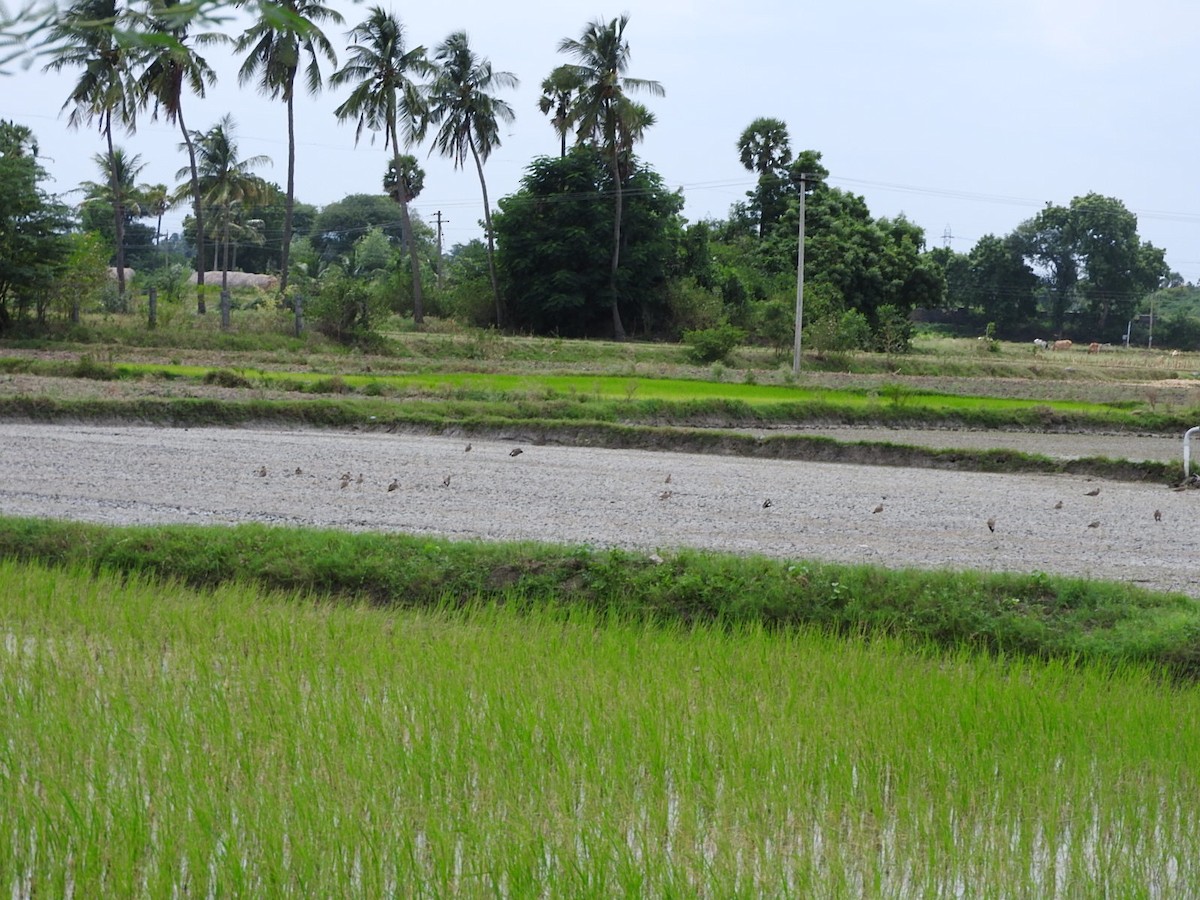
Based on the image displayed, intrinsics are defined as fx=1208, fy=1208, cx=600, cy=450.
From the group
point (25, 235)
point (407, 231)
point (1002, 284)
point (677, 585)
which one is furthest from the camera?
point (1002, 284)

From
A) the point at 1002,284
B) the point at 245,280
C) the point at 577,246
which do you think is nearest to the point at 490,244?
the point at 577,246

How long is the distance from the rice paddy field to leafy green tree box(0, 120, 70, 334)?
25.2m

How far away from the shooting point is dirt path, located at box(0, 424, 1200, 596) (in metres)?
8.55

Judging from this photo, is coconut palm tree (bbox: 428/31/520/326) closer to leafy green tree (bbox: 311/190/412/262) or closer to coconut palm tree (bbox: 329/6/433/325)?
coconut palm tree (bbox: 329/6/433/325)

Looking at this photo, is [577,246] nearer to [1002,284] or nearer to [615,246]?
[615,246]

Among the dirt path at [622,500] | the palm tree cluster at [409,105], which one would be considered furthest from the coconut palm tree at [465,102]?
the dirt path at [622,500]

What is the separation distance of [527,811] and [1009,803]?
56.1 inches

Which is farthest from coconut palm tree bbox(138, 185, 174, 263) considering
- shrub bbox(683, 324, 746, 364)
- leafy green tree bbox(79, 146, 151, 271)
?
shrub bbox(683, 324, 746, 364)

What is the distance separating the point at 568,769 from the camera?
12.1 feet

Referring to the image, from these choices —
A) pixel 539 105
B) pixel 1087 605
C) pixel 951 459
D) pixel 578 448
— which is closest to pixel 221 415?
pixel 578 448

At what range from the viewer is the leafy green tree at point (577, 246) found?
42.2m

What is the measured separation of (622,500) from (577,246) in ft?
107

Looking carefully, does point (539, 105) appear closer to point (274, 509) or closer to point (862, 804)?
point (274, 509)

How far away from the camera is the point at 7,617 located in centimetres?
568
